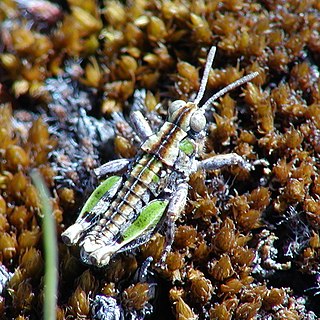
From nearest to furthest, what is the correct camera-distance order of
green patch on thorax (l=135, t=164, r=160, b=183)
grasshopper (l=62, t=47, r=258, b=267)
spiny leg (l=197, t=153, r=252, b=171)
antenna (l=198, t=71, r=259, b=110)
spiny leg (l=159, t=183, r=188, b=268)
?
grasshopper (l=62, t=47, r=258, b=267) → spiny leg (l=159, t=183, r=188, b=268) → green patch on thorax (l=135, t=164, r=160, b=183) → spiny leg (l=197, t=153, r=252, b=171) → antenna (l=198, t=71, r=259, b=110)

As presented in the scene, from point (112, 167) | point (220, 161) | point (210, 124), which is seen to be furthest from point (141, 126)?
point (220, 161)

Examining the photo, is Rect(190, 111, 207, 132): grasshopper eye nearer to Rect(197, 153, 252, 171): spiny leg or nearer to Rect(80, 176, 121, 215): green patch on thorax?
Rect(197, 153, 252, 171): spiny leg

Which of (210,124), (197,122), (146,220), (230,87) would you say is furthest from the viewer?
(210,124)

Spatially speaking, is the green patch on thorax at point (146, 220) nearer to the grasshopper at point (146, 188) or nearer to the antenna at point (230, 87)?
the grasshopper at point (146, 188)

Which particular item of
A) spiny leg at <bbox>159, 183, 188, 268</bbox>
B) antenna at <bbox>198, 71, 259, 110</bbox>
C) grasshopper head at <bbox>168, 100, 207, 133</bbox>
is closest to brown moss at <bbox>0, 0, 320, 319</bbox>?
spiny leg at <bbox>159, 183, 188, 268</bbox>

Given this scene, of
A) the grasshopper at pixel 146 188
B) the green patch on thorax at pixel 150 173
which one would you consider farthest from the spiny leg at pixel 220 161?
the green patch on thorax at pixel 150 173

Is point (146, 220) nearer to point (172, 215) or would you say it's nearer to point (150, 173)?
point (172, 215)

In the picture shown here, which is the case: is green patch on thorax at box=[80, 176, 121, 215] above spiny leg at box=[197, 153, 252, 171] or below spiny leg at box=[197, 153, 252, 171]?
below

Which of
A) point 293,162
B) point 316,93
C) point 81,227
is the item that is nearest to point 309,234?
point 293,162
